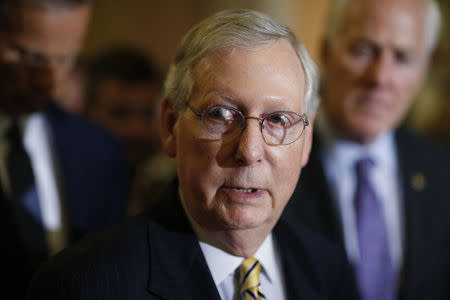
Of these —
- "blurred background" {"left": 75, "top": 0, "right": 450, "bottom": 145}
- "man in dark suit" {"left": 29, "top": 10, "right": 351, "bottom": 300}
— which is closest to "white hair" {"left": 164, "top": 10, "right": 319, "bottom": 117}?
"man in dark suit" {"left": 29, "top": 10, "right": 351, "bottom": 300}

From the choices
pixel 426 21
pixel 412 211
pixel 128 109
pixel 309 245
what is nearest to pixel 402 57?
pixel 426 21

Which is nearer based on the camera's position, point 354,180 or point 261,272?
point 261,272

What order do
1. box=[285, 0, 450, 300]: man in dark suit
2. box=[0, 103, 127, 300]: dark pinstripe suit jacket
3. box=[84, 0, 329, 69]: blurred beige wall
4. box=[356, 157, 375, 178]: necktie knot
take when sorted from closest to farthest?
box=[0, 103, 127, 300]: dark pinstripe suit jacket < box=[285, 0, 450, 300]: man in dark suit < box=[356, 157, 375, 178]: necktie knot < box=[84, 0, 329, 69]: blurred beige wall

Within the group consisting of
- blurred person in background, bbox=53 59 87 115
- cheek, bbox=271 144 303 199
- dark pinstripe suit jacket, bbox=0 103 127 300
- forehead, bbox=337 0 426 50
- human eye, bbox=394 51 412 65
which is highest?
forehead, bbox=337 0 426 50

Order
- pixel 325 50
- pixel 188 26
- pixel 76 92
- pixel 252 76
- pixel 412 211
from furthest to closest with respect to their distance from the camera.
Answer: pixel 188 26, pixel 76 92, pixel 325 50, pixel 412 211, pixel 252 76

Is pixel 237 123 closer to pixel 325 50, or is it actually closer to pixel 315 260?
pixel 315 260

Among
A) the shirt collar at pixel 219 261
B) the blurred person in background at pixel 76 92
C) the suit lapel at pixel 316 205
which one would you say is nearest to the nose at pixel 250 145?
the shirt collar at pixel 219 261

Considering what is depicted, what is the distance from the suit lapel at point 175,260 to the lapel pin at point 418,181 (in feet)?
4.15

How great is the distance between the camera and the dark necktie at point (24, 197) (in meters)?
1.79

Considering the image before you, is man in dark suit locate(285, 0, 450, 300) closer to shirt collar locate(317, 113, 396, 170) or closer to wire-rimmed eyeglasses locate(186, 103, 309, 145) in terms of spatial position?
shirt collar locate(317, 113, 396, 170)

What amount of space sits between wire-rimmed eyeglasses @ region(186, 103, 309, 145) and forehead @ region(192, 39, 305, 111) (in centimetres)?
3

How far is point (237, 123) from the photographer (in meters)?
1.20

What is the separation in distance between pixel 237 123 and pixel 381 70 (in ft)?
3.58

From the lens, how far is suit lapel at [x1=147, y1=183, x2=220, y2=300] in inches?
48.8
